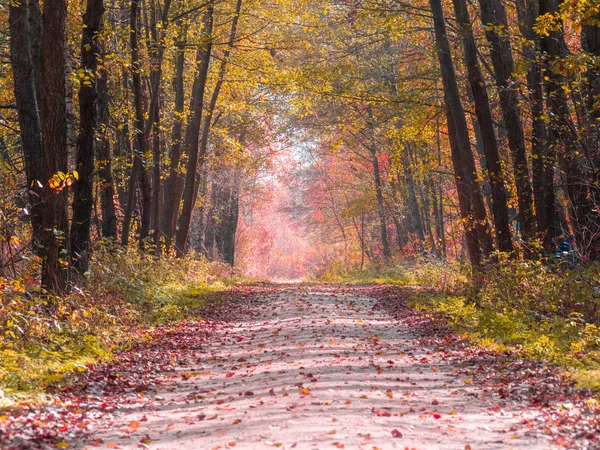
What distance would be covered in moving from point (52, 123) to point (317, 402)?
658 cm

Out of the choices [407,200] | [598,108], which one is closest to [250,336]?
[598,108]

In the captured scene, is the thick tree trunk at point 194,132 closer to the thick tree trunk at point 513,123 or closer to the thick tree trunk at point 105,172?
the thick tree trunk at point 105,172

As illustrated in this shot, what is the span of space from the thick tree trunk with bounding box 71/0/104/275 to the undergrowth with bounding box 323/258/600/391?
7.19 meters

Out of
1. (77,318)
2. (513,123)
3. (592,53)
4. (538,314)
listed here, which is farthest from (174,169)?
(538,314)

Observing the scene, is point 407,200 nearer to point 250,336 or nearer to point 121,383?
point 250,336

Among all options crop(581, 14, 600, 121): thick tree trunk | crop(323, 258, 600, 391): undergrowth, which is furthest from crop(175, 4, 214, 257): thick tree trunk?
crop(581, 14, 600, 121): thick tree trunk

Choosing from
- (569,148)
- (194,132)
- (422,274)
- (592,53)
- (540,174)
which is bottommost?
(422,274)

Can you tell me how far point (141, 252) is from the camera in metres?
19.4

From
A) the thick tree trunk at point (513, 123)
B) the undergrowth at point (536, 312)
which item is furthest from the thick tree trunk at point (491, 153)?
the undergrowth at point (536, 312)

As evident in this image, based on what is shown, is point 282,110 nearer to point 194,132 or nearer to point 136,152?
point 194,132

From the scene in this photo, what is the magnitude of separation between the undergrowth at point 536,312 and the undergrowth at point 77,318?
5.76 metres

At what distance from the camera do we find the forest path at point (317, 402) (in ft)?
19.5

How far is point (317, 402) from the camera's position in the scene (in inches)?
286

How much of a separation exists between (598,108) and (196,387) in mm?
8007
